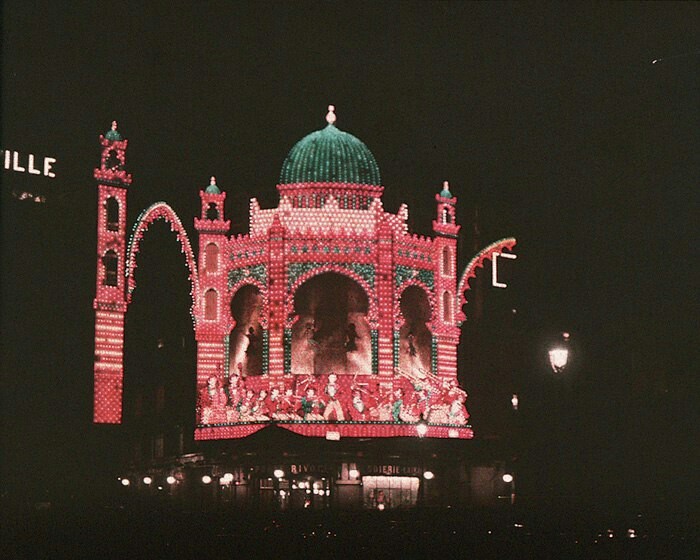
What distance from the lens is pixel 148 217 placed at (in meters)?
61.0

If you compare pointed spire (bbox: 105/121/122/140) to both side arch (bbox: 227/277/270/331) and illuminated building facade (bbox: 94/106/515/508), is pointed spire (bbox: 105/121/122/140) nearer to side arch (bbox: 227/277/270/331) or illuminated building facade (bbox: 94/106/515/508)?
illuminated building facade (bbox: 94/106/515/508)

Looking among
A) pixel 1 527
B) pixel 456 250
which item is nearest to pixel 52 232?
pixel 456 250

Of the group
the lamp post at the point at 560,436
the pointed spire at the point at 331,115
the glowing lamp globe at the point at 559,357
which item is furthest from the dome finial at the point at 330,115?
the glowing lamp globe at the point at 559,357

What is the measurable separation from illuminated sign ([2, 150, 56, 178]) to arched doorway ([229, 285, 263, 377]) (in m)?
8.95

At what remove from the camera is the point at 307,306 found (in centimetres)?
6116

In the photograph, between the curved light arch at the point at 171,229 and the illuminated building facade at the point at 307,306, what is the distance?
0.18ft

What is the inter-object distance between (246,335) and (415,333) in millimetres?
6851

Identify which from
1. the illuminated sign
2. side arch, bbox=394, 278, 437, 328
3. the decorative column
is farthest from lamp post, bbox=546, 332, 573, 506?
the illuminated sign

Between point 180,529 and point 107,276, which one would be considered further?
point 107,276

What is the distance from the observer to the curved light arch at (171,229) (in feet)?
198

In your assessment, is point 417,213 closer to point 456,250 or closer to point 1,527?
point 456,250

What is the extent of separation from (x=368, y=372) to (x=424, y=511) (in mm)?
21315

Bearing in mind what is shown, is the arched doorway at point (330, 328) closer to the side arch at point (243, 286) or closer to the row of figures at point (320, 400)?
the row of figures at point (320, 400)

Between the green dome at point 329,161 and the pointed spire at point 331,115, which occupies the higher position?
the pointed spire at point 331,115
